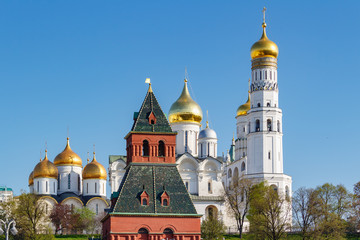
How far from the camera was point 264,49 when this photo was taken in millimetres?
85750

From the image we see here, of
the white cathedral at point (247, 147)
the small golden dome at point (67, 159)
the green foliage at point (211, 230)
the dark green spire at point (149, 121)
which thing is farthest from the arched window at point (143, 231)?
the small golden dome at point (67, 159)

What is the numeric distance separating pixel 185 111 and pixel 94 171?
1160cm

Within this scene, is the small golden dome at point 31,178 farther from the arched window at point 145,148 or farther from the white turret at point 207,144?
the arched window at point 145,148

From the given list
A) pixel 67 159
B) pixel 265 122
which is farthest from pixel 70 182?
pixel 265 122

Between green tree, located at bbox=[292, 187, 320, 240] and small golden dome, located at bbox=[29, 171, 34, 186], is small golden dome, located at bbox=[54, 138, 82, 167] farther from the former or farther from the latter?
green tree, located at bbox=[292, 187, 320, 240]

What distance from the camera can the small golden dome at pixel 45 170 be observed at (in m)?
85.4

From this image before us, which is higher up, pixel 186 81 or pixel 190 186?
pixel 186 81

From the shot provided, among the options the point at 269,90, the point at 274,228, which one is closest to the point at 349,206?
the point at 274,228

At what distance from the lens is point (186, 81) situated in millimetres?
90188

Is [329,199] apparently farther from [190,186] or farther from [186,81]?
[186,81]

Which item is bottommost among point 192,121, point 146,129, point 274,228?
point 274,228

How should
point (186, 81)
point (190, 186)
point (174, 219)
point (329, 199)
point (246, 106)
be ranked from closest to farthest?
point (174, 219)
point (329, 199)
point (190, 186)
point (186, 81)
point (246, 106)

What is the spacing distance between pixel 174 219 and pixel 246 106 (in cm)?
5194

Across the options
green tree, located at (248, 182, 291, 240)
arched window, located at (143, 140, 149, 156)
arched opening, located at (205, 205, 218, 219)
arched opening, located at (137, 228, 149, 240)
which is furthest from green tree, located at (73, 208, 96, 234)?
arched opening, located at (137, 228, 149, 240)
